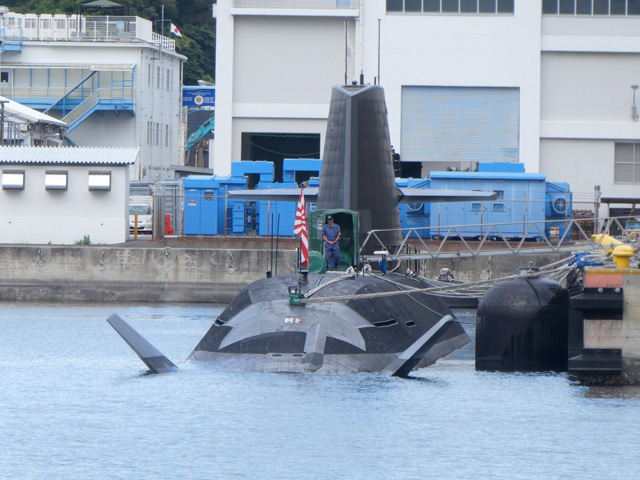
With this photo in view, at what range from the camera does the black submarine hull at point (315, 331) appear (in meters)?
21.3

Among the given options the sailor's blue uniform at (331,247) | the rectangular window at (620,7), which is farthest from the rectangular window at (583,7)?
the sailor's blue uniform at (331,247)

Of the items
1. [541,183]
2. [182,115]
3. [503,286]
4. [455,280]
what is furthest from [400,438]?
[182,115]

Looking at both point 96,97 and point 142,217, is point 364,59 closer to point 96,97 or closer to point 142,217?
point 142,217

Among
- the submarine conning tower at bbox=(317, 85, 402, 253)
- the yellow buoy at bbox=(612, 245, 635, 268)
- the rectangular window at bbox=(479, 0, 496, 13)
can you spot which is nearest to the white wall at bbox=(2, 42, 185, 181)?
the rectangular window at bbox=(479, 0, 496, 13)

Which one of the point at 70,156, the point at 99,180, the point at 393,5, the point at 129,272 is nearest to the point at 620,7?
the point at 393,5

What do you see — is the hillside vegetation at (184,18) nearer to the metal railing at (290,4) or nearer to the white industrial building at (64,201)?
the metal railing at (290,4)

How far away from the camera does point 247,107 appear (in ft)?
180

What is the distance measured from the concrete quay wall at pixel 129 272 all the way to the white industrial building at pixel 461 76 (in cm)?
1463

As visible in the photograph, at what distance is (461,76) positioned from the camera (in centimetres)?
5378

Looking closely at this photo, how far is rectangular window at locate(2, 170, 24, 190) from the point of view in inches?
1713

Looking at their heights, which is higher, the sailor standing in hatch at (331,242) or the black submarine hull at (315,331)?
the sailor standing in hatch at (331,242)

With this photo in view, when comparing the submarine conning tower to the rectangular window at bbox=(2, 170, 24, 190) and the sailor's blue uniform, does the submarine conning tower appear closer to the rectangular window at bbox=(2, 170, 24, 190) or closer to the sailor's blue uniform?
A: the sailor's blue uniform

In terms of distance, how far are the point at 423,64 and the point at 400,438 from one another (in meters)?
37.3

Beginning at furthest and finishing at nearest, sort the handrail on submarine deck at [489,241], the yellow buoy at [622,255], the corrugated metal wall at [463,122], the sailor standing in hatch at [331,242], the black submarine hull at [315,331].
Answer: the corrugated metal wall at [463,122], the handrail on submarine deck at [489,241], the sailor standing in hatch at [331,242], the yellow buoy at [622,255], the black submarine hull at [315,331]
